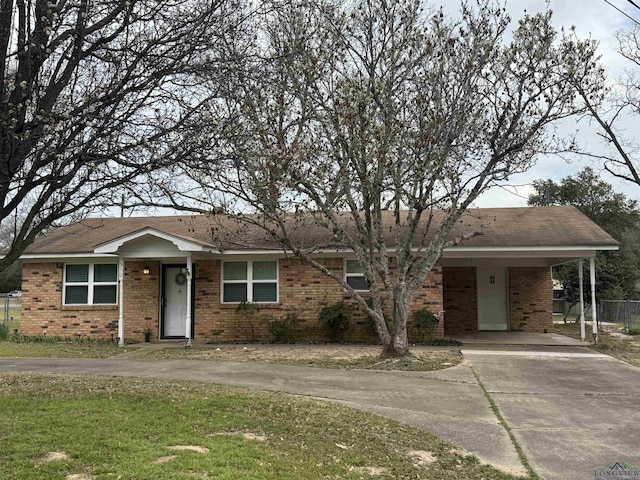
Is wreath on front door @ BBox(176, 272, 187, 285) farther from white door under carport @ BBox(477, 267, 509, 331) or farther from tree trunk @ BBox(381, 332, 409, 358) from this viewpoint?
white door under carport @ BBox(477, 267, 509, 331)

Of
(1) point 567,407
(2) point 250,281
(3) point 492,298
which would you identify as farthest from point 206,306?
(1) point 567,407

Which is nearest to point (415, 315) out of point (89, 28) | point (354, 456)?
point (354, 456)

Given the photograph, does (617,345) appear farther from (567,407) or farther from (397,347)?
(567,407)

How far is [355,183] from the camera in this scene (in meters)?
10.9

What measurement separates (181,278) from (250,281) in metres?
2.02

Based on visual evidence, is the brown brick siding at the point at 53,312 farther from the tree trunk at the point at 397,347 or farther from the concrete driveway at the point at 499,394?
the tree trunk at the point at 397,347

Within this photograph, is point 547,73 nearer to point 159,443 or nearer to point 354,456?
point 354,456

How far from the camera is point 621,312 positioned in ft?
73.7

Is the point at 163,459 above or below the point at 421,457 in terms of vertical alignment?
above

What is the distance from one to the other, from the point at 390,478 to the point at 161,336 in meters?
12.1

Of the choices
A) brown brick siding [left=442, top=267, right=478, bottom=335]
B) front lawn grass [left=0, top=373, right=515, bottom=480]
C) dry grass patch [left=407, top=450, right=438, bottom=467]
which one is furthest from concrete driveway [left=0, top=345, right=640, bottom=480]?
brown brick siding [left=442, top=267, right=478, bottom=335]

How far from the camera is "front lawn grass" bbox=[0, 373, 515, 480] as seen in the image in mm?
4496

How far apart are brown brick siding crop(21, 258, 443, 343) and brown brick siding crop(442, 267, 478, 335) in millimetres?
2959
